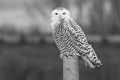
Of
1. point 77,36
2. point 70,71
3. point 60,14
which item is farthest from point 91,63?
point 60,14

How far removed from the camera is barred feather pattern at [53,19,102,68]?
4.79 m

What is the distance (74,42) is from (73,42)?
0.02 metres

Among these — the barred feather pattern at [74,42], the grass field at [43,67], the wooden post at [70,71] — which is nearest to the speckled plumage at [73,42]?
the barred feather pattern at [74,42]

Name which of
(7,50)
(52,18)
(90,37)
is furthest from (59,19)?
(90,37)

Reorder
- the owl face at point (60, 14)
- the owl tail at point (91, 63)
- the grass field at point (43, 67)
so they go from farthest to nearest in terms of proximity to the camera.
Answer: the grass field at point (43, 67) → the owl face at point (60, 14) → the owl tail at point (91, 63)

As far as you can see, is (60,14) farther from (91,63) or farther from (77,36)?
(91,63)

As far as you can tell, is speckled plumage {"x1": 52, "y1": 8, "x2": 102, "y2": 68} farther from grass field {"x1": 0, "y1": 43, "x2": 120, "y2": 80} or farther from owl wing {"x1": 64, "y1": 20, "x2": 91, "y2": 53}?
grass field {"x1": 0, "y1": 43, "x2": 120, "y2": 80}

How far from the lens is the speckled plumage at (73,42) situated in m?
4.80

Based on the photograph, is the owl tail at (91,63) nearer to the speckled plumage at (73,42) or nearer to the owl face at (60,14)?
the speckled plumage at (73,42)

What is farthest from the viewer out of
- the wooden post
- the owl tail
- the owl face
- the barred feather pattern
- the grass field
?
the grass field

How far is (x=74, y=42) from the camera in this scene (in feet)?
16.6

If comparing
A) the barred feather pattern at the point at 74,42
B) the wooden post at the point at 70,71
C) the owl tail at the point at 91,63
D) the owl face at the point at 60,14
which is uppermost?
the owl face at the point at 60,14

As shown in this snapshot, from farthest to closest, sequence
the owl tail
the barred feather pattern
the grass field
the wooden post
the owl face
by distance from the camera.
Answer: the grass field < the owl face < the barred feather pattern < the owl tail < the wooden post

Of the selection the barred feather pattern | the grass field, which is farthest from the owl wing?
the grass field
